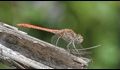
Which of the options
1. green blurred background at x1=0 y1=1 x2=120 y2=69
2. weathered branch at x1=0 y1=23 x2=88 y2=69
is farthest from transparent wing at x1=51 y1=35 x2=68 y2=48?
green blurred background at x1=0 y1=1 x2=120 y2=69

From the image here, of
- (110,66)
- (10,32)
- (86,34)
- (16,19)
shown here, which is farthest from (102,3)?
(10,32)

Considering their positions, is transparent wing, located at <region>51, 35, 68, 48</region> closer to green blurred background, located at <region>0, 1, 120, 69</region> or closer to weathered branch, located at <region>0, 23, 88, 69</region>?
weathered branch, located at <region>0, 23, 88, 69</region>

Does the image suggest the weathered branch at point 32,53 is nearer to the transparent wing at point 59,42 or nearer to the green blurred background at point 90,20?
the transparent wing at point 59,42

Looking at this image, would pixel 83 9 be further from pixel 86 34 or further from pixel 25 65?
pixel 25 65

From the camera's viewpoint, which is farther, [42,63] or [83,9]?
[83,9]

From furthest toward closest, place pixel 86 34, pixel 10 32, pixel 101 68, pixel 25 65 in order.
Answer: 1. pixel 86 34
2. pixel 101 68
3. pixel 10 32
4. pixel 25 65

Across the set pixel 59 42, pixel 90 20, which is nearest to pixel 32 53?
pixel 59 42

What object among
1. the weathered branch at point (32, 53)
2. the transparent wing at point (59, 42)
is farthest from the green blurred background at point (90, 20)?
the weathered branch at point (32, 53)

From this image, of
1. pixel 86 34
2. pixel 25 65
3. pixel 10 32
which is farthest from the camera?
pixel 86 34
